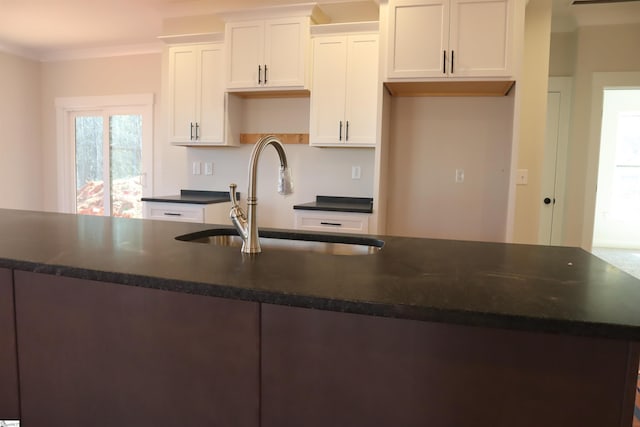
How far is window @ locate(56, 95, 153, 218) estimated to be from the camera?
5.24m

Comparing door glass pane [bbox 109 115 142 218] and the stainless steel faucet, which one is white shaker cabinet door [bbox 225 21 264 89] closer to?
door glass pane [bbox 109 115 142 218]

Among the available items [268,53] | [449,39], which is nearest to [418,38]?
[449,39]

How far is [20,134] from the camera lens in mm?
5445

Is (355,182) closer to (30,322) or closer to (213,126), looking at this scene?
(213,126)

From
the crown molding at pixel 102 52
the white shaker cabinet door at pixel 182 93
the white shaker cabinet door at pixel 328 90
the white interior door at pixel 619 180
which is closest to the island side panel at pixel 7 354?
the white shaker cabinet door at pixel 328 90

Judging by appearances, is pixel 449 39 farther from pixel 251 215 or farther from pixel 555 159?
pixel 251 215

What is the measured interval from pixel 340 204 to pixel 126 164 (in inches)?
126

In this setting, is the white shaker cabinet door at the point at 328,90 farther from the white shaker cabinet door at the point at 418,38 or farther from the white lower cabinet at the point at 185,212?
the white lower cabinet at the point at 185,212

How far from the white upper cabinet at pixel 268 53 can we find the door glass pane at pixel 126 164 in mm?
2223

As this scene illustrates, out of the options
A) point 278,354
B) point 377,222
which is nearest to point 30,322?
point 278,354

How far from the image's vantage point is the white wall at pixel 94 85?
5.13 meters

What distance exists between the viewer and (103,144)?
17.9ft

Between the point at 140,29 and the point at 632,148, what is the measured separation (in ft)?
25.4

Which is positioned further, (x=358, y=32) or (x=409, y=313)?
(x=358, y=32)
